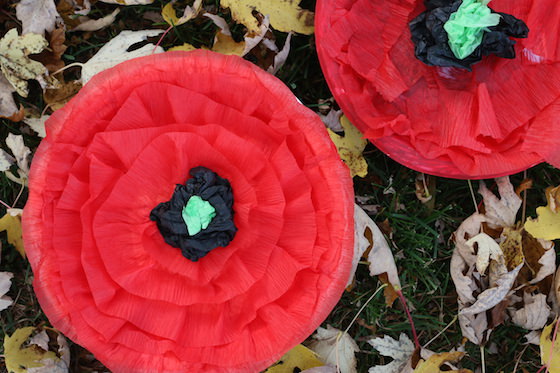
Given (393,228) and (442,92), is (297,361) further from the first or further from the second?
(442,92)

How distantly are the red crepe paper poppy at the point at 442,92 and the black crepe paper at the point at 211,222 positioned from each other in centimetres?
35

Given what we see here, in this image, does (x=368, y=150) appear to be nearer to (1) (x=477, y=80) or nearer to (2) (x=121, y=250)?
(1) (x=477, y=80)

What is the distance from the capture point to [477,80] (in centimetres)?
110

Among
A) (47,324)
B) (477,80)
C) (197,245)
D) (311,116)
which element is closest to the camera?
(197,245)

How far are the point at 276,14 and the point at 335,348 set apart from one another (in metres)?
0.73

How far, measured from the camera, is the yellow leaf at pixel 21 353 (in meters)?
1.15

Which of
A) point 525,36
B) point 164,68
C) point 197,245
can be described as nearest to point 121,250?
point 197,245

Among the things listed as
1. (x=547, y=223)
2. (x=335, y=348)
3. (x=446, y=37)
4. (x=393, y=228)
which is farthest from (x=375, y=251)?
(x=446, y=37)

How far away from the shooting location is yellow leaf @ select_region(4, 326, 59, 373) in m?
1.15

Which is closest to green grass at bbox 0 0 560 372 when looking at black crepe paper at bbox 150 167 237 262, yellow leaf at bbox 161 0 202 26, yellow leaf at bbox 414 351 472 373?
yellow leaf at bbox 161 0 202 26

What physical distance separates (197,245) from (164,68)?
0.99ft

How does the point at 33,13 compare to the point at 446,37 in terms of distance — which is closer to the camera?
the point at 446,37

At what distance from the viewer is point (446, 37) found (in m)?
1.03

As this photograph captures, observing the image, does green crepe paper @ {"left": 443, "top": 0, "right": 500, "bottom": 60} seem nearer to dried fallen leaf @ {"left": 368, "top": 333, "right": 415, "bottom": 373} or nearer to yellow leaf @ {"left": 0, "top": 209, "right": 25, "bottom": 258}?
dried fallen leaf @ {"left": 368, "top": 333, "right": 415, "bottom": 373}
